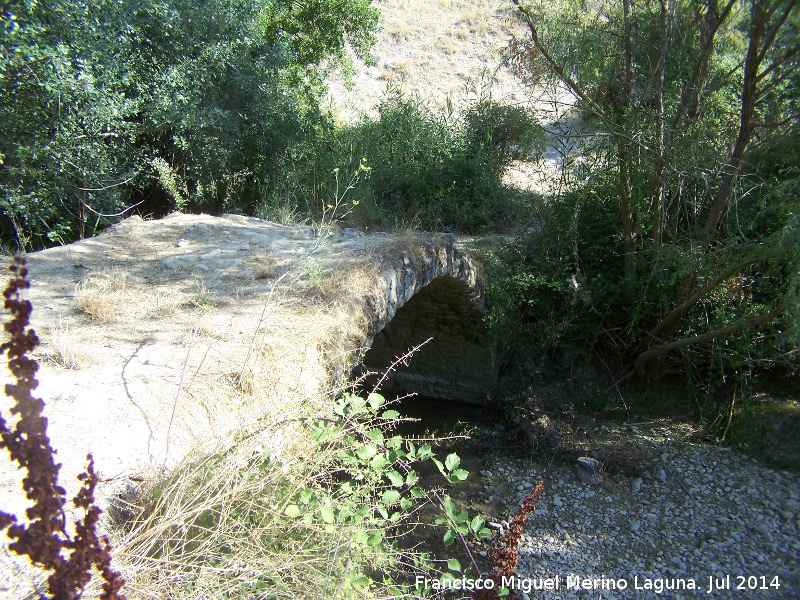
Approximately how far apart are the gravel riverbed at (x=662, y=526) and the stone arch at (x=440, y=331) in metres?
1.80

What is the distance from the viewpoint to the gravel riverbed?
15.9 ft

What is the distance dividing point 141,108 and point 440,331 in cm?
528

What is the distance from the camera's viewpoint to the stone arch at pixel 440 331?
19.5 ft

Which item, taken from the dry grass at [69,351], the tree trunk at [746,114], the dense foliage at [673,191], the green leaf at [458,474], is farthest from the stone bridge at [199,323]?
the tree trunk at [746,114]

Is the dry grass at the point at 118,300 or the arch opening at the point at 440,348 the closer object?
the dry grass at the point at 118,300

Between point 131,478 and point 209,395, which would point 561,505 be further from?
point 131,478

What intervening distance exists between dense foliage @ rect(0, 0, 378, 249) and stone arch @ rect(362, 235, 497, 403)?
12.5ft

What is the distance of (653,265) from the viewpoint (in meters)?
6.28

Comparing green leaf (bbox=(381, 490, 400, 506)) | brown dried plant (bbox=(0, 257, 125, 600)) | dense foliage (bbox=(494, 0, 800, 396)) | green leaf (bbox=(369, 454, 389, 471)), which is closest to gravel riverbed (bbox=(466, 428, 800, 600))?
dense foliage (bbox=(494, 0, 800, 396))

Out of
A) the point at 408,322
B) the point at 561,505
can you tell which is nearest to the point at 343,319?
the point at 561,505

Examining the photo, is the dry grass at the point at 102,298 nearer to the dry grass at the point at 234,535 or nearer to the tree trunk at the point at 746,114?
the dry grass at the point at 234,535

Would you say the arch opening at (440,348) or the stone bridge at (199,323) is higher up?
the stone bridge at (199,323)

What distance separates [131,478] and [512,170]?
10.7 m

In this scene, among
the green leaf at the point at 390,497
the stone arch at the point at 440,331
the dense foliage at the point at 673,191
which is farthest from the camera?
the stone arch at the point at 440,331
